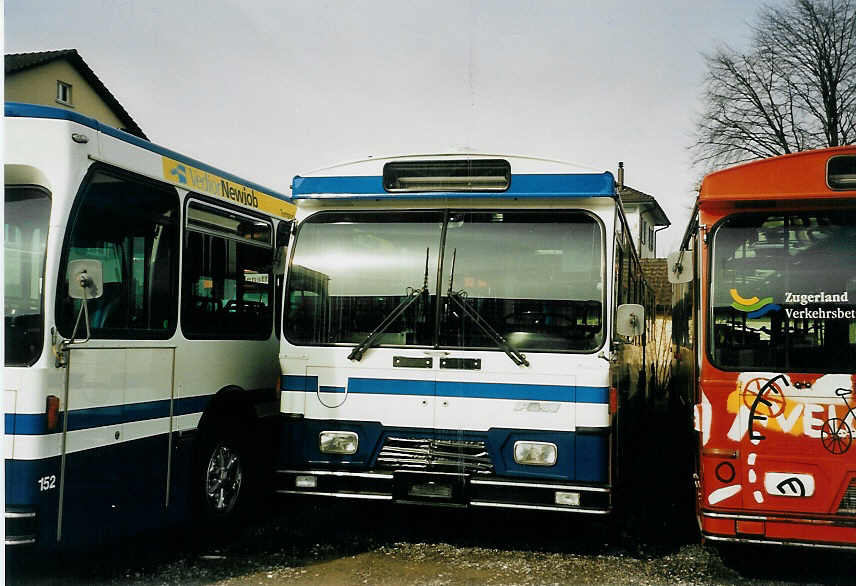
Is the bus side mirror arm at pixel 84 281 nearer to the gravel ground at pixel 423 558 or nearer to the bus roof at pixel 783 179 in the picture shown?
→ the gravel ground at pixel 423 558

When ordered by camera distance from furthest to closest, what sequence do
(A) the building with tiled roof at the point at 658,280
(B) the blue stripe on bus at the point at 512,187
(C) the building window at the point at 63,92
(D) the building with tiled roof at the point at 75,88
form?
(C) the building window at the point at 63,92 → (D) the building with tiled roof at the point at 75,88 → (A) the building with tiled roof at the point at 658,280 → (B) the blue stripe on bus at the point at 512,187

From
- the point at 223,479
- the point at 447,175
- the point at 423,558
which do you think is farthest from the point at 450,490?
the point at 447,175

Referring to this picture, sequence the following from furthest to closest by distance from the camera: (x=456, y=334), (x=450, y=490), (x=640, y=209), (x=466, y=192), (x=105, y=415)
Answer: (x=640, y=209), (x=466, y=192), (x=456, y=334), (x=450, y=490), (x=105, y=415)

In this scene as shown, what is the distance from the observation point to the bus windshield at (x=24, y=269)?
456 centimetres

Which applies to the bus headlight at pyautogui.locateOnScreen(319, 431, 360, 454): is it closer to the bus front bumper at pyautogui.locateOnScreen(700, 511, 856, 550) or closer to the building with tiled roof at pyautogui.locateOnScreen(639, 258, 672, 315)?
the bus front bumper at pyautogui.locateOnScreen(700, 511, 856, 550)

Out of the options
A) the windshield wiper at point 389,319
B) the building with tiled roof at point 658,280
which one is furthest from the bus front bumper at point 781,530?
the building with tiled roof at point 658,280

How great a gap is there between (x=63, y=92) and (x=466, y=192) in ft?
56.4

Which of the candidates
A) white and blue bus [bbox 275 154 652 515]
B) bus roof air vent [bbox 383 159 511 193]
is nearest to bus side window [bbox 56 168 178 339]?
white and blue bus [bbox 275 154 652 515]

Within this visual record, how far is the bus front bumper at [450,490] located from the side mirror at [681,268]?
164 cm

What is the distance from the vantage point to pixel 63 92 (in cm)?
2009

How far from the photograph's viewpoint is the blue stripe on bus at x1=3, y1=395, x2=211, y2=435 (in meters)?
4.48

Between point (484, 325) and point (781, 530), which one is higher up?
point (484, 325)

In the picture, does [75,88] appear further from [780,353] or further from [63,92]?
[780,353]

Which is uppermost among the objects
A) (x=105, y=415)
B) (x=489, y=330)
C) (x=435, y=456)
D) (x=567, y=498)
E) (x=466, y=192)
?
(x=466, y=192)
